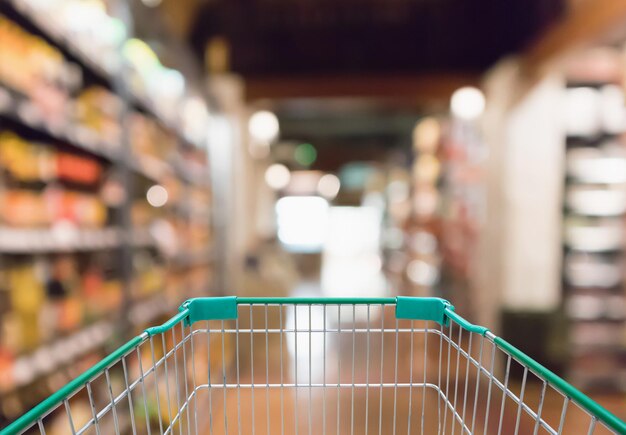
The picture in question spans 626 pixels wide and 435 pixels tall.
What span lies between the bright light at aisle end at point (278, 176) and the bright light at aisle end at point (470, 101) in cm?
619

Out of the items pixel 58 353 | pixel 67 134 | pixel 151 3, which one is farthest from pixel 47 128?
pixel 151 3

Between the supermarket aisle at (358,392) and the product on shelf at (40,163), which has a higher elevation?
the product on shelf at (40,163)

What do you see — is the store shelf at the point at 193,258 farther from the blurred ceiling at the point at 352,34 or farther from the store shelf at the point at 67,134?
the blurred ceiling at the point at 352,34

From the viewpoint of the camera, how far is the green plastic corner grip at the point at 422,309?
109 centimetres

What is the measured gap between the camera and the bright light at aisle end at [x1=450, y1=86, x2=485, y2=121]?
3744 mm

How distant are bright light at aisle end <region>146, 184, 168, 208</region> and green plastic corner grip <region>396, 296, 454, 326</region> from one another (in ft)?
6.88

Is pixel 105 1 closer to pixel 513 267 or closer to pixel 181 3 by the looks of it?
pixel 181 3

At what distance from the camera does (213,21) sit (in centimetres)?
342

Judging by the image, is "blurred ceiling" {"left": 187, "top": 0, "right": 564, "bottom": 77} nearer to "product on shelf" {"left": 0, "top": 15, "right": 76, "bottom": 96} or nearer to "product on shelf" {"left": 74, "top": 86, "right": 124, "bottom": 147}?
"product on shelf" {"left": 74, "top": 86, "right": 124, "bottom": 147}

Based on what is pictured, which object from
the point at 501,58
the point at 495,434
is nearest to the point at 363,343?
the point at 495,434

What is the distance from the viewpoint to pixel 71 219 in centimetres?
174

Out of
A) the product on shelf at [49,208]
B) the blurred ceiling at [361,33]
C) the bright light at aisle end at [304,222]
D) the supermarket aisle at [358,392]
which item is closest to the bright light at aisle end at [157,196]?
the product on shelf at [49,208]

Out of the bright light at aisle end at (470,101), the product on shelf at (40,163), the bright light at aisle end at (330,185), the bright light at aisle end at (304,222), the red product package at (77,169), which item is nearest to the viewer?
the product on shelf at (40,163)

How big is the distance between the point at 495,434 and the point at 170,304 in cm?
218
